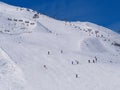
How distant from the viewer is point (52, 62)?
4025 centimetres

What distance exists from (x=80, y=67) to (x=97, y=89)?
7.89 m

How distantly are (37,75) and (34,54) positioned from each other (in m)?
8.29

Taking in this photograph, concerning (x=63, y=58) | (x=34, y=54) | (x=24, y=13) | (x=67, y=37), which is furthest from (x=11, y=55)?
(x=24, y=13)

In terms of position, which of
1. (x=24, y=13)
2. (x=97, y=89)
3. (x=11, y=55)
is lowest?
(x=97, y=89)

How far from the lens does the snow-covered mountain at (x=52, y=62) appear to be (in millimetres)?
32844

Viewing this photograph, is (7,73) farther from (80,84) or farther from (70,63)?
(70,63)

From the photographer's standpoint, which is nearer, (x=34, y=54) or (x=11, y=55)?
(x=11, y=55)

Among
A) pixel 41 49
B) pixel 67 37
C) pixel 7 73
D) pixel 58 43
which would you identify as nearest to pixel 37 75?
pixel 7 73

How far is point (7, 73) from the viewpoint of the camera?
3284 centimetres

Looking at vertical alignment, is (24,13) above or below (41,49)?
above

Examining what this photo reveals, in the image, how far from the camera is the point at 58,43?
180ft

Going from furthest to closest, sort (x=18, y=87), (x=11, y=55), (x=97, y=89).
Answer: (x=11, y=55) → (x=97, y=89) → (x=18, y=87)

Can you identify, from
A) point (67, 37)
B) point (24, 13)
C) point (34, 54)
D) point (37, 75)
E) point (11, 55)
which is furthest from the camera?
point (24, 13)

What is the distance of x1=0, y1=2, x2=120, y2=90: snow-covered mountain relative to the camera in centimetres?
3284
